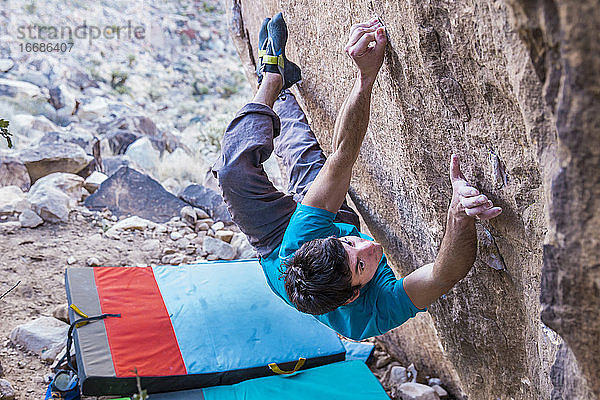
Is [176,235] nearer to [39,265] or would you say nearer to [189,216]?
[189,216]

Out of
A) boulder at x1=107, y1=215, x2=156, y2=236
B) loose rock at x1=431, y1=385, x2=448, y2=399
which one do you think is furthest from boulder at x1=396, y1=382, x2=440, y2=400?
boulder at x1=107, y1=215, x2=156, y2=236

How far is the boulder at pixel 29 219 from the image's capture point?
4.87 m

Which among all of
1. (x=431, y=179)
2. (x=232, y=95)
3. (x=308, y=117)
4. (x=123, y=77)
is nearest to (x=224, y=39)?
(x=232, y=95)

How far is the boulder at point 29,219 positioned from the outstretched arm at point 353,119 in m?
3.42

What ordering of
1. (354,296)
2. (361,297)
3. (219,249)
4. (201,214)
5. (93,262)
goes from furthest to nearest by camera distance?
1. (201,214)
2. (219,249)
3. (93,262)
4. (361,297)
5. (354,296)

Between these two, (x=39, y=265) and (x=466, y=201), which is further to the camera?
(x=39, y=265)

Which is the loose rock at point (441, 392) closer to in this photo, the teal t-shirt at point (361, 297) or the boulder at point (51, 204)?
the teal t-shirt at point (361, 297)

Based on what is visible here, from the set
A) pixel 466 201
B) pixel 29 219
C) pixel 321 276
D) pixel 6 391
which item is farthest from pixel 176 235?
pixel 466 201

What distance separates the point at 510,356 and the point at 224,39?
60.4 ft

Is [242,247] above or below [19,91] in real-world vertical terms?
below

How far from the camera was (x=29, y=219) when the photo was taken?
4883mm

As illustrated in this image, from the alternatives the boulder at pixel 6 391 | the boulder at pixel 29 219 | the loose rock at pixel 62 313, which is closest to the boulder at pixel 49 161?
the boulder at pixel 29 219

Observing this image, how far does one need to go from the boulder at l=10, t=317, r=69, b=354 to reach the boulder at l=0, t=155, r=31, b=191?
102 inches

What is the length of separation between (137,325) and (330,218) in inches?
59.3
